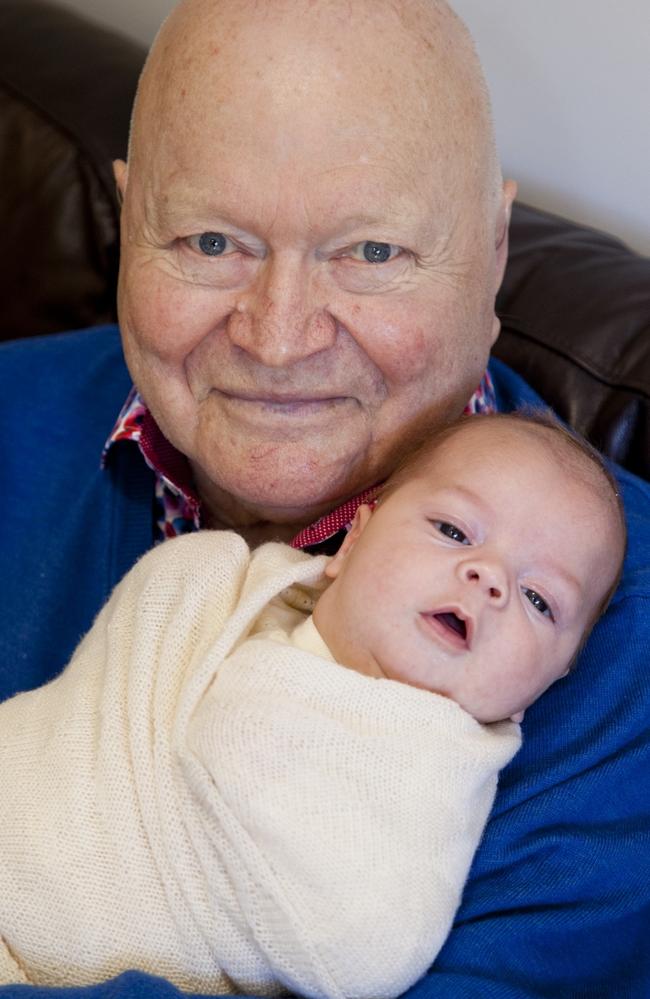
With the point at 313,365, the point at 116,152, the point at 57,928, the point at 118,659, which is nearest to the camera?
the point at 57,928

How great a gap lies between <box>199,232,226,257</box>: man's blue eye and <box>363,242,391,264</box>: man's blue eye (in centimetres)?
16

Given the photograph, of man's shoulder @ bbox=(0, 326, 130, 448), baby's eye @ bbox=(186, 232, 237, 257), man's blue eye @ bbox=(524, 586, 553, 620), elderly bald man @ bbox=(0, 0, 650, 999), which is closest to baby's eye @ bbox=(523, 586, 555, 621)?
man's blue eye @ bbox=(524, 586, 553, 620)

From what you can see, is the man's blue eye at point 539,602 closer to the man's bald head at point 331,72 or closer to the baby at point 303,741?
the baby at point 303,741

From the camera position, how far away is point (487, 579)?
3.76 ft

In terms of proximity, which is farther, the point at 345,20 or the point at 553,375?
the point at 553,375

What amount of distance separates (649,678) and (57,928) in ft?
2.08

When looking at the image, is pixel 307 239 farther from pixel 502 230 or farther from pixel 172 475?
pixel 172 475

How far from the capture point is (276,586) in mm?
1197

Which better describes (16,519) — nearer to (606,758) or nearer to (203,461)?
(203,461)

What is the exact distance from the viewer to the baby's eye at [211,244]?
133 cm

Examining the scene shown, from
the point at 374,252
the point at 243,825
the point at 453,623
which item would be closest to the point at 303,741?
the point at 243,825

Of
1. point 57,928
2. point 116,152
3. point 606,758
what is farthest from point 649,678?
point 116,152

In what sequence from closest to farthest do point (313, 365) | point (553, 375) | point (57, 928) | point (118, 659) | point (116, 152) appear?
point (57, 928), point (118, 659), point (313, 365), point (553, 375), point (116, 152)

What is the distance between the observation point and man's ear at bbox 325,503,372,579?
4.10 feet
